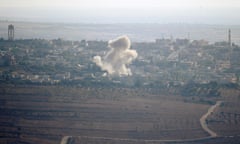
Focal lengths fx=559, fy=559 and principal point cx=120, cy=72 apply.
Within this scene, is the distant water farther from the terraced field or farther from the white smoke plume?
the terraced field

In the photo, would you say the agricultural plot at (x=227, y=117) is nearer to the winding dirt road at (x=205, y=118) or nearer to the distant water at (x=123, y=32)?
the winding dirt road at (x=205, y=118)

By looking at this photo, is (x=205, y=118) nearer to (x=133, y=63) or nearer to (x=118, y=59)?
(x=118, y=59)

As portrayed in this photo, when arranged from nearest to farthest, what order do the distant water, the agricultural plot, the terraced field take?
the terraced field, the agricultural plot, the distant water

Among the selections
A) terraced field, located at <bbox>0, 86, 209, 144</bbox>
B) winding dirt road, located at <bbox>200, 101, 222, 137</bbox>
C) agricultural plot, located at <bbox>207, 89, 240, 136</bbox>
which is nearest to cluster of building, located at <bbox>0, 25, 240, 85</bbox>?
terraced field, located at <bbox>0, 86, 209, 144</bbox>

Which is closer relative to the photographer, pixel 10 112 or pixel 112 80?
pixel 10 112

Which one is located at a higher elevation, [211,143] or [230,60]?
[230,60]

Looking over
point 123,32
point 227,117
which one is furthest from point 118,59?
point 123,32

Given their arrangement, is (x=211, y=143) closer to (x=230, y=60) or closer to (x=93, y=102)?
(x=93, y=102)

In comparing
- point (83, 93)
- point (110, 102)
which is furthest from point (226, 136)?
point (83, 93)
